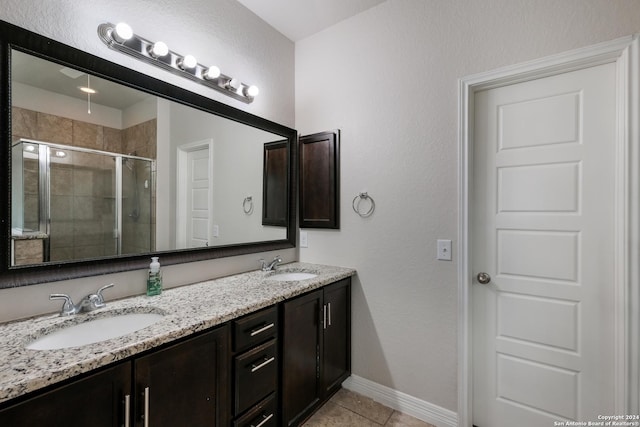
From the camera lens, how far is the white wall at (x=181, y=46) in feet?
3.93

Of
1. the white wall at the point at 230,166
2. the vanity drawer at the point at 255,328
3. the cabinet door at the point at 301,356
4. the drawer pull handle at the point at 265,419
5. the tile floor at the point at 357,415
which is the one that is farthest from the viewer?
the tile floor at the point at 357,415

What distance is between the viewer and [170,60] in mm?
1608

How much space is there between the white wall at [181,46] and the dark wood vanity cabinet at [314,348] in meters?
0.59

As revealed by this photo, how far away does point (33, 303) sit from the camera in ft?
3.88

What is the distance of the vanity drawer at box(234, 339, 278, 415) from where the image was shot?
133cm

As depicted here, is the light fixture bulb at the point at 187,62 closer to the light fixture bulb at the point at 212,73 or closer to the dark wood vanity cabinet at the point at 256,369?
the light fixture bulb at the point at 212,73

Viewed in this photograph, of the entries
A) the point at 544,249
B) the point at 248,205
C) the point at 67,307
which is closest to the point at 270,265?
the point at 248,205

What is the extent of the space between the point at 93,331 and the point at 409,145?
6.37 feet

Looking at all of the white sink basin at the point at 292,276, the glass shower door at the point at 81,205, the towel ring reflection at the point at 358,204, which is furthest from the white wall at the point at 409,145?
the glass shower door at the point at 81,205

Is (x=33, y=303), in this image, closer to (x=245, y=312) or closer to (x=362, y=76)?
(x=245, y=312)

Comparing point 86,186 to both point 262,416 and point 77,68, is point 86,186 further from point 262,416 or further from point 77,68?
point 262,416

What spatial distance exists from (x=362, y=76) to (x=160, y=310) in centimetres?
195

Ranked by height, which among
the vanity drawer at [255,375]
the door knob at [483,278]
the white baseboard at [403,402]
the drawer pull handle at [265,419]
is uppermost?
the door knob at [483,278]

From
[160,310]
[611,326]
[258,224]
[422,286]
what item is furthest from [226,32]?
[611,326]
